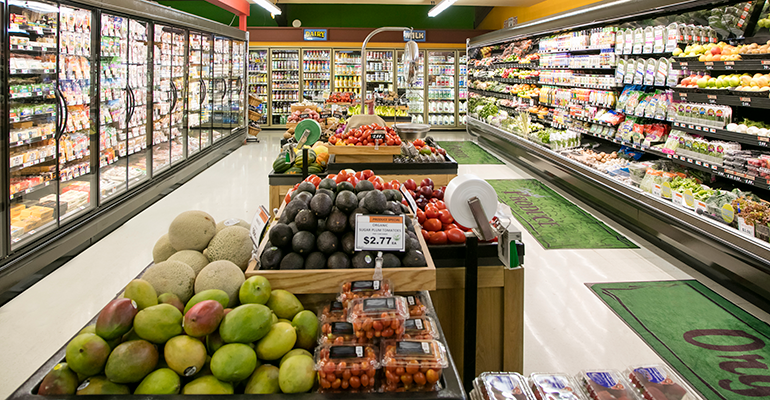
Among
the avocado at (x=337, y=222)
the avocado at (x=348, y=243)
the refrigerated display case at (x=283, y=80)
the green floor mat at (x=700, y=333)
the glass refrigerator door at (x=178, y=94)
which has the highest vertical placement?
the refrigerated display case at (x=283, y=80)

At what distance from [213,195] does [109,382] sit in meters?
5.64

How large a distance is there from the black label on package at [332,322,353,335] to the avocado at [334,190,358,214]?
0.57 metres

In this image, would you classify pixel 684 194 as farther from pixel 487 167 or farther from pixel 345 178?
pixel 487 167

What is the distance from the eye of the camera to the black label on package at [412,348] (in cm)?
144

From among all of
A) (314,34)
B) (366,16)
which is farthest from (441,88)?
(314,34)

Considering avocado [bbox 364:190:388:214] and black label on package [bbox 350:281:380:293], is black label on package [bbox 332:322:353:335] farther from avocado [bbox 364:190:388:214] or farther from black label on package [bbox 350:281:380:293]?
avocado [bbox 364:190:388:214]

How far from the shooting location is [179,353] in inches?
54.9

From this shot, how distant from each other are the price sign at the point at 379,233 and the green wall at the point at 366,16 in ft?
46.4

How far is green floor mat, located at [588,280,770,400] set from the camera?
8.75 ft

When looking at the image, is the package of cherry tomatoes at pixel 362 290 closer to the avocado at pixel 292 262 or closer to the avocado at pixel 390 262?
the avocado at pixel 390 262

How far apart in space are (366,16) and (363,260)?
1447 centimetres

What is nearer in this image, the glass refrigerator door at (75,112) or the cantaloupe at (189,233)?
the cantaloupe at (189,233)

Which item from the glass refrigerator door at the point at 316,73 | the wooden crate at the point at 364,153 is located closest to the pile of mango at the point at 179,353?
the wooden crate at the point at 364,153

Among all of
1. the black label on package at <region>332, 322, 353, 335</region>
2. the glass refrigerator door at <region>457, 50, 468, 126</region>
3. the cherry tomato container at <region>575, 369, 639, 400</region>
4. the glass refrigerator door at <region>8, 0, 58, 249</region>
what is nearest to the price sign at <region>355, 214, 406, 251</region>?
the black label on package at <region>332, 322, 353, 335</region>
